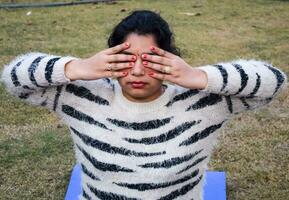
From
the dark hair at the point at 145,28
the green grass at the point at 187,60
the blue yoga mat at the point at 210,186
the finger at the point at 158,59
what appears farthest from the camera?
the green grass at the point at 187,60

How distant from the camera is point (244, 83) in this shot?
6.03 ft

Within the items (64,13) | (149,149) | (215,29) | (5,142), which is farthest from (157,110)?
(64,13)

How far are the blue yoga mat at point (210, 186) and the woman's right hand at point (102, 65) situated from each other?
1.12 meters

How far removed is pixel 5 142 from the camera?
346 centimetres

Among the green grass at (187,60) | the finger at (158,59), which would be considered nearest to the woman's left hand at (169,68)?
the finger at (158,59)

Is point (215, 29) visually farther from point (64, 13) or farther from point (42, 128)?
point (42, 128)

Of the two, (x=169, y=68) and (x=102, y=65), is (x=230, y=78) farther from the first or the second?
(x=102, y=65)

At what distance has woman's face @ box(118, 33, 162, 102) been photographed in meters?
1.73

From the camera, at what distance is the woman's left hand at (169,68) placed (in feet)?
5.57

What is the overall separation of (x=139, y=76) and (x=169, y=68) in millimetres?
103

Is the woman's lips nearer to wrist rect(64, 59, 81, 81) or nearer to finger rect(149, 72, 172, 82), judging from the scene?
finger rect(149, 72, 172, 82)

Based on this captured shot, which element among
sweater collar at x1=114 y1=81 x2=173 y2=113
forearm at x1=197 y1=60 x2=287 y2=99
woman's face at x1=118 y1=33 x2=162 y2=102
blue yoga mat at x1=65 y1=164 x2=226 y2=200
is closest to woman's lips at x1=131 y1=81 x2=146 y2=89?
woman's face at x1=118 y1=33 x2=162 y2=102

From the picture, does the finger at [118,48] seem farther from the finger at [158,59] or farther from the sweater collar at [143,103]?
the sweater collar at [143,103]

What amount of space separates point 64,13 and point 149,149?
203 inches
